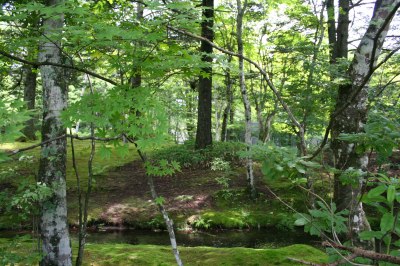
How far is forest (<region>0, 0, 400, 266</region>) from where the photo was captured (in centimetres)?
191

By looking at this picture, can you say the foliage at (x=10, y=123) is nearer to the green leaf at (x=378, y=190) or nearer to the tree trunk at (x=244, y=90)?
the green leaf at (x=378, y=190)

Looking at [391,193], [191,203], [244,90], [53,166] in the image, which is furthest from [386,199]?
[191,203]

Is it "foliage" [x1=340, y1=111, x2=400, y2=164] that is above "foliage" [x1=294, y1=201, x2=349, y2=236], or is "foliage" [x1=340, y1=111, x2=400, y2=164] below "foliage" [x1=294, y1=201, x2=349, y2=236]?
above

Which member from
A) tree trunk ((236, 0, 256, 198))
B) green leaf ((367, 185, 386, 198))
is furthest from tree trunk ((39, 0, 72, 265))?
tree trunk ((236, 0, 256, 198))

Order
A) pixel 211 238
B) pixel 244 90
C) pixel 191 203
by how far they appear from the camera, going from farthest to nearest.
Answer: pixel 191 203 < pixel 244 90 < pixel 211 238

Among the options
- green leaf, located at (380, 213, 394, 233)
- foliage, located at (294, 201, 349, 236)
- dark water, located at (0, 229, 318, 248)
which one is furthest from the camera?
dark water, located at (0, 229, 318, 248)

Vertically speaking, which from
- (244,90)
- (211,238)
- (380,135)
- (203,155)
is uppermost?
(244,90)

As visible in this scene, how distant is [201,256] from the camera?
16.2ft

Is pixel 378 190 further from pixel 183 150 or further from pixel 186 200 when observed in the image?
pixel 183 150

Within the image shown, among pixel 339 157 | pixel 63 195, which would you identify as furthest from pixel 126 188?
pixel 339 157

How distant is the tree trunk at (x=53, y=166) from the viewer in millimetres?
4020

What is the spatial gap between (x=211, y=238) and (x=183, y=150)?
4857 mm

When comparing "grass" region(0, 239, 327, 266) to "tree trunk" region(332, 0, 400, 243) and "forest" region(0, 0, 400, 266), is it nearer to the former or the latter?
"forest" region(0, 0, 400, 266)

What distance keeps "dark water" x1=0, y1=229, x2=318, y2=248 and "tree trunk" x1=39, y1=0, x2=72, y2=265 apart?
13.6ft
